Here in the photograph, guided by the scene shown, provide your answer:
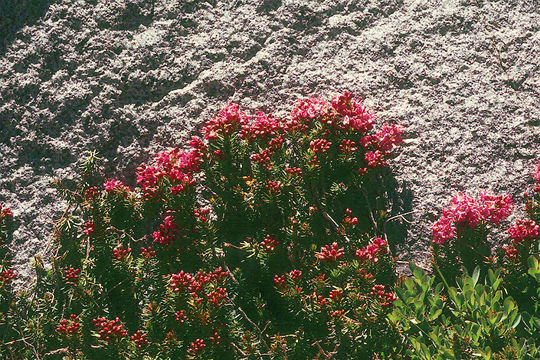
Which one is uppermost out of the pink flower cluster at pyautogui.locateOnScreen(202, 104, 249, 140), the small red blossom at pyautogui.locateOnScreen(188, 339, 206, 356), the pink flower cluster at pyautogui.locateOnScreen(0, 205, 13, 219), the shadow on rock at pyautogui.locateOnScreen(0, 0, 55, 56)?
the shadow on rock at pyautogui.locateOnScreen(0, 0, 55, 56)

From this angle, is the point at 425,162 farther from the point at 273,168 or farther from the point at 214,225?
the point at 214,225

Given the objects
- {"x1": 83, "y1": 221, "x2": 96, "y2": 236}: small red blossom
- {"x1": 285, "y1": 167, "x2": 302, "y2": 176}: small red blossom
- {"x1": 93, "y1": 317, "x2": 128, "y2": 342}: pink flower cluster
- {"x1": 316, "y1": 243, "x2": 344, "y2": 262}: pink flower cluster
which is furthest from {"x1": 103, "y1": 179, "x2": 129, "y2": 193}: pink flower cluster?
{"x1": 316, "y1": 243, "x2": 344, "y2": 262}: pink flower cluster

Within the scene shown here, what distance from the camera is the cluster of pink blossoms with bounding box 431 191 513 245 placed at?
4.10 m

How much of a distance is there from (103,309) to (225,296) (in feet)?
3.21

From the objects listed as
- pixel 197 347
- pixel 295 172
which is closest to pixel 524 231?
pixel 295 172

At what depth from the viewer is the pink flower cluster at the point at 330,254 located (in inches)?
159

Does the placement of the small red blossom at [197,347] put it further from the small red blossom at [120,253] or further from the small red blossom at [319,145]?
the small red blossom at [319,145]

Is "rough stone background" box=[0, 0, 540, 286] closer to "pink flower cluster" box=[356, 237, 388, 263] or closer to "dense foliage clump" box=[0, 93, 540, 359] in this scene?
"dense foliage clump" box=[0, 93, 540, 359]

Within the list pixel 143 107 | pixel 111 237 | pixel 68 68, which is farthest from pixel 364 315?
pixel 68 68

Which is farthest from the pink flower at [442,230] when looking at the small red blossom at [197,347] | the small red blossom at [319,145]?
the small red blossom at [197,347]

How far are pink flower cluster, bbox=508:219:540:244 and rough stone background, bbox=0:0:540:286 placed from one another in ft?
2.14

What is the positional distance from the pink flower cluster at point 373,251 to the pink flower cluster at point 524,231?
36.7 inches

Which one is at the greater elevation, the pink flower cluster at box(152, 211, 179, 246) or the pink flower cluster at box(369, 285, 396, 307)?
the pink flower cluster at box(152, 211, 179, 246)

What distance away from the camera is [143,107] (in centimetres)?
467
